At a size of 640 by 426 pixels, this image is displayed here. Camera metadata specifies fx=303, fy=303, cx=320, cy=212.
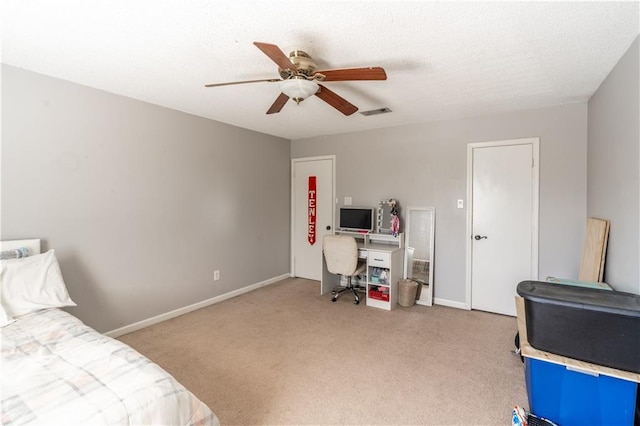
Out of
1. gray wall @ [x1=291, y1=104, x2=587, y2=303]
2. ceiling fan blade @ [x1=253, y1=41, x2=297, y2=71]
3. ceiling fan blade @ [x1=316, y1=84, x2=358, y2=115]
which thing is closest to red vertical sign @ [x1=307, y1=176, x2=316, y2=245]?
gray wall @ [x1=291, y1=104, x2=587, y2=303]

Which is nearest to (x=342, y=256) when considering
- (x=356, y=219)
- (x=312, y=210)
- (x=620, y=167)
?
(x=356, y=219)

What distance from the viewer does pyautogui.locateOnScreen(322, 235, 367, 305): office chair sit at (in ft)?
12.6

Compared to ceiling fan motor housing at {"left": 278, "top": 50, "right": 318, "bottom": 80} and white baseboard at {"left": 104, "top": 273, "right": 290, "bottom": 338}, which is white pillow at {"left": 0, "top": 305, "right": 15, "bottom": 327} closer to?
white baseboard at {"left": 104, "top": 273, "right": 290, "bottom": 338}

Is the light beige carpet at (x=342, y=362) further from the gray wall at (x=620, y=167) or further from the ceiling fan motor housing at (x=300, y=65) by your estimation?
the ceiling fan motor housing at (x=300, y=65)

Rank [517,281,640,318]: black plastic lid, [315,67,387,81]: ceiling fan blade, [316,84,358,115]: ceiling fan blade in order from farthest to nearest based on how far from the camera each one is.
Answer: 1. [316,84,358,115]: ceiling fan blade
2. [315,67,387,81]: ceiling fan blade
3. [517,281,640,318]: black plastic lid

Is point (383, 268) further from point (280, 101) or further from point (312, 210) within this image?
point (280, 101)

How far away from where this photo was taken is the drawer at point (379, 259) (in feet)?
12.4

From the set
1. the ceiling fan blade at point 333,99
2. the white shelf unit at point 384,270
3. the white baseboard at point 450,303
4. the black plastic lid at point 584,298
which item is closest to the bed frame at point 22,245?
the ceiling fan blade at point 333,99

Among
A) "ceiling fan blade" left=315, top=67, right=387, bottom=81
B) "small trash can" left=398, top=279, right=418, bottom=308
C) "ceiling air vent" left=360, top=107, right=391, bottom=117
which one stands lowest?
"small trash can" left=398, top=279, right=418, bottom=308

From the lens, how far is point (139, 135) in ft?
10.3

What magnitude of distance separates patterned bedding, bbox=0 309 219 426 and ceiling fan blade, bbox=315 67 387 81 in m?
1.89

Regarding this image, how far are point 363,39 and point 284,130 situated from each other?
8.80 ft

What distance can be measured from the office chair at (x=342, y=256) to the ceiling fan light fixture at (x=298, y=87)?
2.17 meters

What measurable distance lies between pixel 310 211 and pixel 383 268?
172 centimetres
